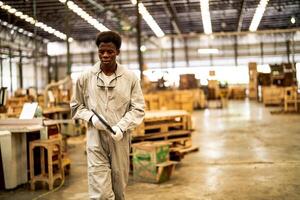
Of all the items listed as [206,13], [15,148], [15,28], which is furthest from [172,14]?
[15,148]

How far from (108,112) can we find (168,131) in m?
4.30

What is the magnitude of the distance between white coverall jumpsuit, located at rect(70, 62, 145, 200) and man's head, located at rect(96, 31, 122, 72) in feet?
0.35

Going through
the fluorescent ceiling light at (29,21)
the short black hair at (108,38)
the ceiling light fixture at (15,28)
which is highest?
the ceiling light fixture at (15,28)

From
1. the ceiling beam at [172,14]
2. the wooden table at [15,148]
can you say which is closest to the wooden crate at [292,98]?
the ceiling beam at [172,14]

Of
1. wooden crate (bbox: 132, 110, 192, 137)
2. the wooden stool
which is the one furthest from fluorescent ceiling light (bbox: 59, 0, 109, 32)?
the wooden stool

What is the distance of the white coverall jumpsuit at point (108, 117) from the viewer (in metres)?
2.79

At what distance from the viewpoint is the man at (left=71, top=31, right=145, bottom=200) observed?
2799 mm

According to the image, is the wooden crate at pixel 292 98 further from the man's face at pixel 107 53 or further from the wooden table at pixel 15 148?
the man's face at pixel 107 53

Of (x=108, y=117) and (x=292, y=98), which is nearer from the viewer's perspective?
(x=108, y=117)

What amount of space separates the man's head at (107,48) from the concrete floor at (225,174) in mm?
2347

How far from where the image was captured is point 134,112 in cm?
291

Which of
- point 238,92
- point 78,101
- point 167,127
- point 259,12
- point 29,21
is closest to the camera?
point 78,101

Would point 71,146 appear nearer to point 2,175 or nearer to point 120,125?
point 2,175

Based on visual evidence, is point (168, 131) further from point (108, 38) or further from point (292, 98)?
point (292, 98)
